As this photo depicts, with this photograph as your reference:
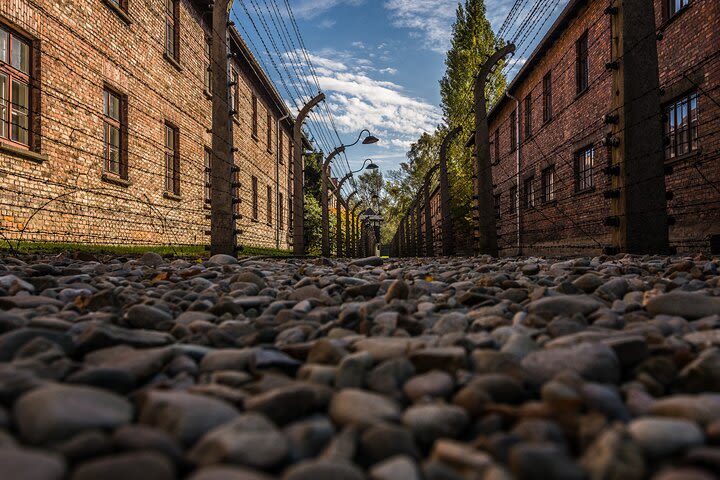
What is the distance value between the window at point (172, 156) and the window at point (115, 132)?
1.78 m

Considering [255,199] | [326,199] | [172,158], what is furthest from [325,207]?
[255,199]

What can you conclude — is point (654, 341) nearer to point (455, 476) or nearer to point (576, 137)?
point (455, 476)

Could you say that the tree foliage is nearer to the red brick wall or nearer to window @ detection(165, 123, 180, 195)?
the red brick wall

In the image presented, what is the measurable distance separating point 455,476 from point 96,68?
999cm

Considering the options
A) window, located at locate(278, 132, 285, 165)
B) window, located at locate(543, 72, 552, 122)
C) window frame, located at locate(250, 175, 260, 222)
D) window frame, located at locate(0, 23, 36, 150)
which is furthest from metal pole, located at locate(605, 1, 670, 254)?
window, located at locate(278, 132, 285, 165)

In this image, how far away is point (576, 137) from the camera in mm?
12031

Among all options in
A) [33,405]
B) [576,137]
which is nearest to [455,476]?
[33,405]

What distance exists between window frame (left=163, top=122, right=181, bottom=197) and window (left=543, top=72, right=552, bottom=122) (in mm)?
11053

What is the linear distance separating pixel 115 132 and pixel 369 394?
9994 millimetres

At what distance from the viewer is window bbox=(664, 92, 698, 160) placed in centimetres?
774

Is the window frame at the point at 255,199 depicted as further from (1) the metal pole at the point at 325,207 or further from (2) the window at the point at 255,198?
(1) the metal pole at the point at 325,207

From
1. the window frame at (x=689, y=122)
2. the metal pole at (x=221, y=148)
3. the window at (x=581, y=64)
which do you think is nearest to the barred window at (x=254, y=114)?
the window at (x=581, y=64)

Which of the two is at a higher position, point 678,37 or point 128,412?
point 678,37

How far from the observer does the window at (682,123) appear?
25.4 ft
